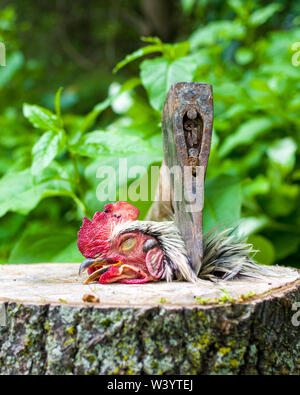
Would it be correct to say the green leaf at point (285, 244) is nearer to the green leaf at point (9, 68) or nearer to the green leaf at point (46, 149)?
the green leaf at point (46, 149)

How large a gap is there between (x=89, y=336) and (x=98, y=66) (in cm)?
470

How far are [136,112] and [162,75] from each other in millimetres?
778

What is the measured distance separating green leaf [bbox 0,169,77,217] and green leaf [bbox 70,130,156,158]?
17cm

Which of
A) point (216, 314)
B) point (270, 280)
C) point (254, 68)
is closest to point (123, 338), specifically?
point (216, 314)

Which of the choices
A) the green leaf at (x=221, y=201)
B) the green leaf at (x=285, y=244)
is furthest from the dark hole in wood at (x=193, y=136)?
the green leaf at (x=285, y=244)

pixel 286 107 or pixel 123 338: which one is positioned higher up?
pixel 286 107

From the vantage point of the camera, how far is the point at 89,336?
41.7 inches

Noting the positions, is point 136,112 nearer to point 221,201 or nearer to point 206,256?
point 221,201

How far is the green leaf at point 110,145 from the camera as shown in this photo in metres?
1.66

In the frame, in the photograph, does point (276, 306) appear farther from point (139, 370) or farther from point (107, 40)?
point (107, 40)

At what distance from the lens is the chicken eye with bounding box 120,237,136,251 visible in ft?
4.25

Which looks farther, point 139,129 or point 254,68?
point 254,68

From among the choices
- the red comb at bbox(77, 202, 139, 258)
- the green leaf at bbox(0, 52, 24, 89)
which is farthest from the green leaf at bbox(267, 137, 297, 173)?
the green leaf at bbox(0, 52, 24, 89)

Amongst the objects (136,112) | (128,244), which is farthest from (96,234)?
(136,112)
